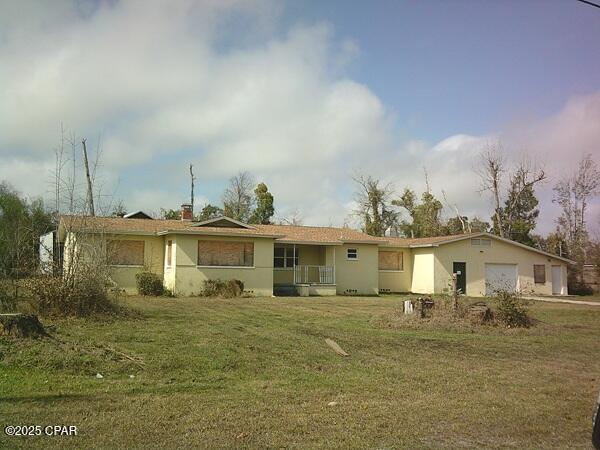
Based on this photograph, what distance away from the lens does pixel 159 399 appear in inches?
253

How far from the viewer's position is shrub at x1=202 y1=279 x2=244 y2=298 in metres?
24.0

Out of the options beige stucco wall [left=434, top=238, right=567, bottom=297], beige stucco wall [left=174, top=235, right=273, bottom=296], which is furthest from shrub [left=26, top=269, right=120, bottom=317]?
Result: beige stucco wall [left=434, top=238, right=567, bottom=297]

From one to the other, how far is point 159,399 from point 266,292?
19299 millimetres

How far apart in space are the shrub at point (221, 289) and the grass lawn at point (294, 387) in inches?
446

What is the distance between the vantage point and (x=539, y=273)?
31.8 m

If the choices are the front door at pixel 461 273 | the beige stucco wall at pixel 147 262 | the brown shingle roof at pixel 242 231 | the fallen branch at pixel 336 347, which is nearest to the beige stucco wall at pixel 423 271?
the front door at pixel 461 273

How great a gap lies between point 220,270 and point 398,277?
11614 millimetres

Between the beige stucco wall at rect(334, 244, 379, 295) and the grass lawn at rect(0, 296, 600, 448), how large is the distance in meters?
16.5

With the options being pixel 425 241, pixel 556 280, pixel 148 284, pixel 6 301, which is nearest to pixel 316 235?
pixel 425 241

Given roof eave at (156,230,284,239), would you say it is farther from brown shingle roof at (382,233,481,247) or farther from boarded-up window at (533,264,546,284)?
boarded-up window at (533,264,546,284)

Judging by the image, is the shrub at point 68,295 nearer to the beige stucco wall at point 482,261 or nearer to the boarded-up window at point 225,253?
the boarded-up window at point 225,253

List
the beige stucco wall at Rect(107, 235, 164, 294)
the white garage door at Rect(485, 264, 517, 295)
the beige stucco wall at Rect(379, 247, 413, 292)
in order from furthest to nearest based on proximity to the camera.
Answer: the beige stucco wall at Rect(379, 247, 413, 292) → the white garage door at Rect(485, 264, 517, 295) → the beige stucco wall at Rect(107, 235, 164, 294)

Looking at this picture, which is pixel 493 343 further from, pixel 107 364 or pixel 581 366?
pixel 107 364

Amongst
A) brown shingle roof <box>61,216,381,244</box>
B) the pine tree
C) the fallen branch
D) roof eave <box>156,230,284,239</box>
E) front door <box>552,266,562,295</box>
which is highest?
the pine tree
